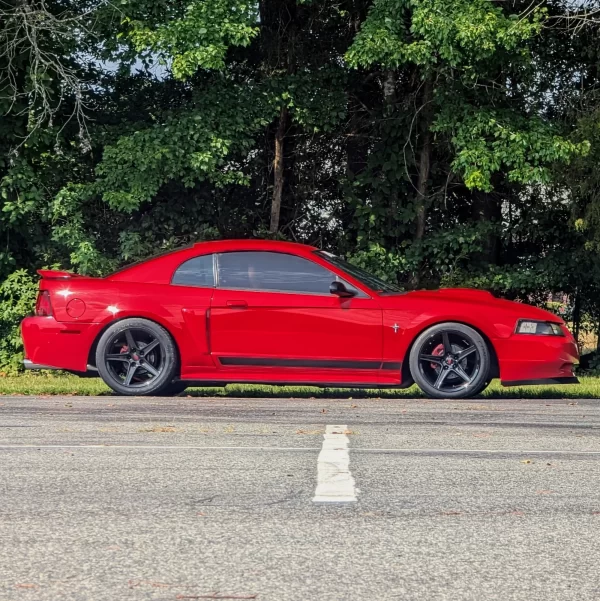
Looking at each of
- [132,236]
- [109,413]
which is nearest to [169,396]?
[109,413]

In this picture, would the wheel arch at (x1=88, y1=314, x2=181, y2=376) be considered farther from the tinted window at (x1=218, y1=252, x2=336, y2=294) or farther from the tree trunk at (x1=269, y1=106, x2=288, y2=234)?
the tree trunk at (x1=269, y1=106, x2=288, y2=234)

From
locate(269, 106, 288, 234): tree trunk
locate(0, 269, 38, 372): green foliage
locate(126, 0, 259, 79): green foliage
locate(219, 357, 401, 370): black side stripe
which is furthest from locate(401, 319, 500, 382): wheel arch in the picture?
locate(0, 269, 38, 372): green foliage

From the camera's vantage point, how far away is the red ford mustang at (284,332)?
11453 mm

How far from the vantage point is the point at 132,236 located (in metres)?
18.4

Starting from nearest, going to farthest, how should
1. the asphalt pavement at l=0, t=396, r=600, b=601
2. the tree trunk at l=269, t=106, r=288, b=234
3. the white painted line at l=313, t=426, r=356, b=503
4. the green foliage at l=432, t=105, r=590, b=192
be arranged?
the asphalt pavement at l=0, t=396, r=600, b=601 → the white painted line at l=313, t=426, r=356, b=503 → the green foliage at l=432, t=105, r=590, b=192 → the tree trunk at l=269, t=106, r=288, b=234

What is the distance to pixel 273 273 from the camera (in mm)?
11836

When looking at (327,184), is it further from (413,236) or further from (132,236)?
(132,236)

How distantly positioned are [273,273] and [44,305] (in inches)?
89.3

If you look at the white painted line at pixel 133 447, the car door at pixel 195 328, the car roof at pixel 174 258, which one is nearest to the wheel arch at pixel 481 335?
the car roof at pixel 174 258

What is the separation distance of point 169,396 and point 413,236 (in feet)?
26.4

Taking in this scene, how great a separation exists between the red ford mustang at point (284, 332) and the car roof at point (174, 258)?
0.02 m

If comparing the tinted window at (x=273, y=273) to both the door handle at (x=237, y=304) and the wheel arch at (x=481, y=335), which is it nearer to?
the door handle at (x=237, y=304)

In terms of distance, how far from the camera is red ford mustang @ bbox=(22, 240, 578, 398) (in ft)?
37.6

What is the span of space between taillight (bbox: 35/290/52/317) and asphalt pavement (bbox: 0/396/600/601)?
6.83 feet
